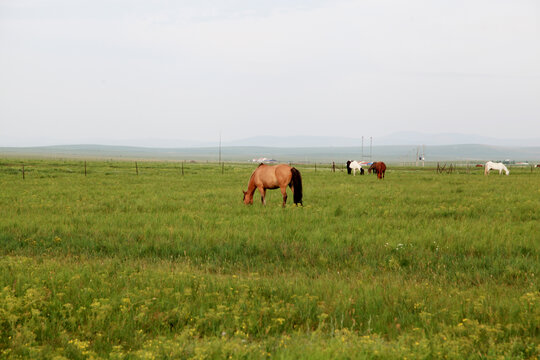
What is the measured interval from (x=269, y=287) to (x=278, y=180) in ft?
35.7

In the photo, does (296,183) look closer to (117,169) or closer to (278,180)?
(278,180)

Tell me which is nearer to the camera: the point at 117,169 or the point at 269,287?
the point at 269,287

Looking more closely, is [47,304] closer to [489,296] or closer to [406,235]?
[489,296]

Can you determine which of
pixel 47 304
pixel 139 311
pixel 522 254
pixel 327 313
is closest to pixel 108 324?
pixel 139 311

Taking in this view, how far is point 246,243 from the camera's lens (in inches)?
418

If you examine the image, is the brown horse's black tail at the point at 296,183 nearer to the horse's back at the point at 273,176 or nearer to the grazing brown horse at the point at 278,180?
the grazing brown horse at the point at 278,180

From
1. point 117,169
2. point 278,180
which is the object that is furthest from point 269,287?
point 117,169

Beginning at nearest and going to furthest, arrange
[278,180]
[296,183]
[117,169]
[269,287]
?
[269,287], [296,183], [278,180], [117,169]

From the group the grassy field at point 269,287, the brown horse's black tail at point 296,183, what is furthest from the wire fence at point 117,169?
the grassy field at point 269,287

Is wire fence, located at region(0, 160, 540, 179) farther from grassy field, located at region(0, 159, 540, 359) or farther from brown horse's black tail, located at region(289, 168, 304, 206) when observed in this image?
grassy field, located at region(0, 159, 540, 359)

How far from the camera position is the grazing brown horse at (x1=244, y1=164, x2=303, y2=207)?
1725 centimetres

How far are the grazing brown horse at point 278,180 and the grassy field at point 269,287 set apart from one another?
10.5 ft

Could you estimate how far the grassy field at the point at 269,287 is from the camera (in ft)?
16.5

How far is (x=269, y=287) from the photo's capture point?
7.11 meters
